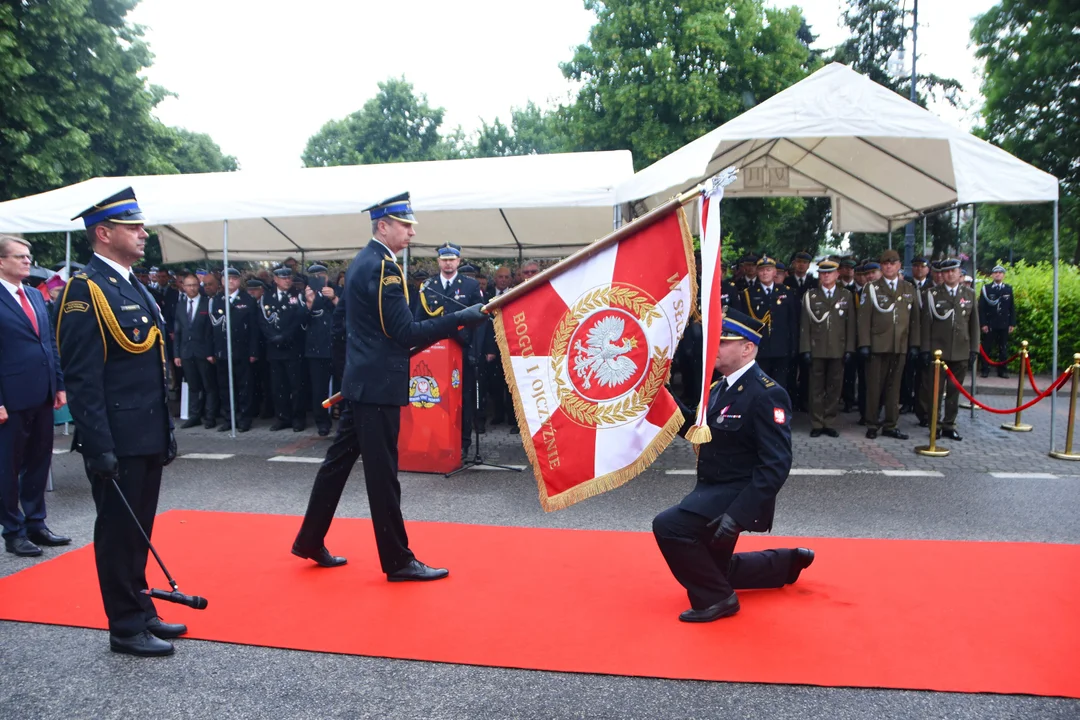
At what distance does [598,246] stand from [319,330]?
263 inches

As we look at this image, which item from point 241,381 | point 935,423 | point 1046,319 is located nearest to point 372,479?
point 935,423

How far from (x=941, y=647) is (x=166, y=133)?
75.9 ft

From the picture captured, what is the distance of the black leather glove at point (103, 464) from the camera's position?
3553 millimetres

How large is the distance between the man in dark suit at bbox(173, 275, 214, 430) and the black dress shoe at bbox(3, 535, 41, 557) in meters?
5.25

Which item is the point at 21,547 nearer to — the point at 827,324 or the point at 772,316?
the point at 772,316

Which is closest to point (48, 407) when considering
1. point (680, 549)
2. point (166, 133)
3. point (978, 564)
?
point (680, 549)

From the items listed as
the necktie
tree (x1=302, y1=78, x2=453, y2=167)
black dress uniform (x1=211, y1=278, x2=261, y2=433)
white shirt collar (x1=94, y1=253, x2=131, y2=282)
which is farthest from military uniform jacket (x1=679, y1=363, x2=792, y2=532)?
tree (x1=302, y1=78, x2=453, y2=167)

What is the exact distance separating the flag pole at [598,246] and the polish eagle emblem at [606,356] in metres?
0.33

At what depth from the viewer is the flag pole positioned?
3.73 metres

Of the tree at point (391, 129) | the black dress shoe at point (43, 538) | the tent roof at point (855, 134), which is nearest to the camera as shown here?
the black dress shoe at point (43, 538)

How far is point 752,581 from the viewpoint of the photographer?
4.34 metres

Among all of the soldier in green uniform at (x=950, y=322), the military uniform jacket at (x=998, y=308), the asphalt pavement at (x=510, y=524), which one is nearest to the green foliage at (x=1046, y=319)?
the military uniform jacket at (x=998, y=308)

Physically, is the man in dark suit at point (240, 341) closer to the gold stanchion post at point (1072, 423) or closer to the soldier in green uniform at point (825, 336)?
the soldier in green uniform at point (825, 336)

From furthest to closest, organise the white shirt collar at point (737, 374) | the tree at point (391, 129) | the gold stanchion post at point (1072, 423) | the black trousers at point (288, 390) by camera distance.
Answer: the tree at point (391, 129), the black trousers at point (288, 390), the gold stanchion post at point (1072, 423), the white shirt collar at point (737, 374)
